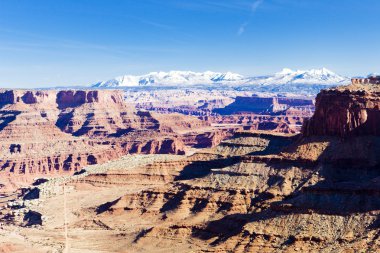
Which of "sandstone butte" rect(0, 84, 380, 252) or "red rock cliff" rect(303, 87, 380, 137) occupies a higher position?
"red rock cliff" rect(303, 87, 380, 137)

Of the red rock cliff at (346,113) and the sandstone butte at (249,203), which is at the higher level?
the red rock cliff at (346,113)

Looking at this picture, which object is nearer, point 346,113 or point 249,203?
point 249,203

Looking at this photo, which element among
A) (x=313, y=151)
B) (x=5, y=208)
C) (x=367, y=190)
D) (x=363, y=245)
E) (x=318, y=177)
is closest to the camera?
(x=363, y=245)

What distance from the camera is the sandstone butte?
88062mm

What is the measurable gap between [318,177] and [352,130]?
47.6 feet

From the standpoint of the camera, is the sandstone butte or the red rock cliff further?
the red rock cliff

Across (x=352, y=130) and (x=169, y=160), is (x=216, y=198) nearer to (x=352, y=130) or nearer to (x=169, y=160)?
(x=352, y=130)

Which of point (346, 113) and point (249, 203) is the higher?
point (346, 113)

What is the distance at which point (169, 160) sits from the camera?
16425cm

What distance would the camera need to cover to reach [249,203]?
11356cm

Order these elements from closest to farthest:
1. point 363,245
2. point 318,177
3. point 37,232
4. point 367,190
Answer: point 363,245, point 367,190, point 318,177, point 37,232

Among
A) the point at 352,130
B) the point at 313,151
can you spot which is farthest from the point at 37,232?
the point at 352,130

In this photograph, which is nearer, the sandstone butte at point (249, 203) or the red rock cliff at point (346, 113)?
the sandstone butte at point (249, 203)

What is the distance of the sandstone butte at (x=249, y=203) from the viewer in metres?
88.1
